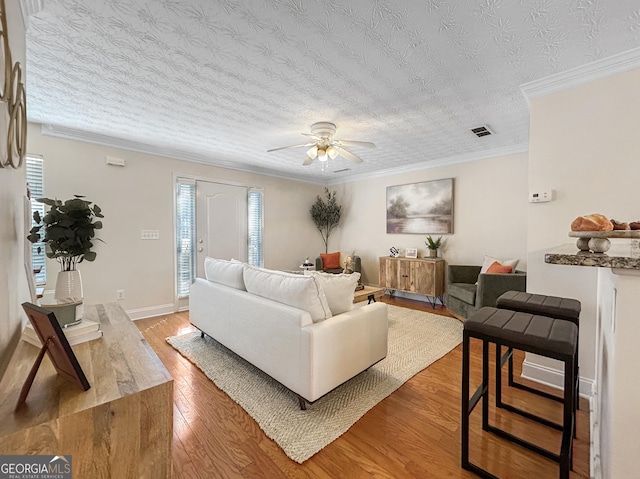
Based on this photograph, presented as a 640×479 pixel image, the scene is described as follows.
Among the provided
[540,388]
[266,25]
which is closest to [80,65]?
[266,25]

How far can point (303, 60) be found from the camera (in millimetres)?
1874

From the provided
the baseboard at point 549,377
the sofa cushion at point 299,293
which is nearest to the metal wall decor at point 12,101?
the sofa cushion at point 299,293

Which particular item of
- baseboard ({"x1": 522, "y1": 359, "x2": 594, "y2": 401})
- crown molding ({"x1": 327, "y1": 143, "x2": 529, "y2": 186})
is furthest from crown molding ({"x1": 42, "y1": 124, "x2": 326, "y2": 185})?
baseboard ({"x1": 522, "y1": 359, "x2": 594, "y2": 401})

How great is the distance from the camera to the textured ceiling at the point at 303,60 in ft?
4.83

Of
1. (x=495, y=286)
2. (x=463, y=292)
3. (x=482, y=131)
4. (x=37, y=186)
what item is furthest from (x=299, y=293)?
(x=37, y=186)

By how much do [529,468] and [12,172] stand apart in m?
2.80

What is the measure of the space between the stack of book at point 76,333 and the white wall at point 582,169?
2867mm

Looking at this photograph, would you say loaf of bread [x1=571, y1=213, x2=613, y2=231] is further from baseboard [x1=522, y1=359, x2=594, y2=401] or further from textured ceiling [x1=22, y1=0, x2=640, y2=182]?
baseboard [x1=522, y1=359, x2=594, y2=401]

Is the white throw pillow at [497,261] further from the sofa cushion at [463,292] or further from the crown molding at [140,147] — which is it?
the crown molding at [140,147]

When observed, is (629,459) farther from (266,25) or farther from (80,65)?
(80,65)

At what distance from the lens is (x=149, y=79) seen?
2.11m

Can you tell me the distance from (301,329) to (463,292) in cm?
255

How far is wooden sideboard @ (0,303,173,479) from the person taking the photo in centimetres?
68

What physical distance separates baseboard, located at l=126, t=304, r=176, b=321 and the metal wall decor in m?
3.05
